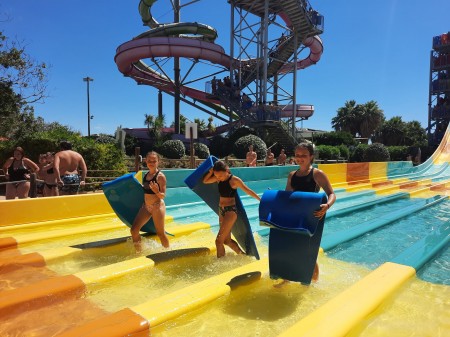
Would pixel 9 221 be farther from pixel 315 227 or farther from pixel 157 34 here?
pixel 157 34

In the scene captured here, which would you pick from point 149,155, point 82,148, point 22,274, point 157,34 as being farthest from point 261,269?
point 157,34

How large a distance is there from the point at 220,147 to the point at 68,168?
1665cm

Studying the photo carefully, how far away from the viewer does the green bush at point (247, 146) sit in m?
19.4

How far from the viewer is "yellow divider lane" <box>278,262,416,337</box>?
2.46 m

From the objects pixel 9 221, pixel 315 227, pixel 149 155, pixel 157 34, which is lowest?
pixel 9 221

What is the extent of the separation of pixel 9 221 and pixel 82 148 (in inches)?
259

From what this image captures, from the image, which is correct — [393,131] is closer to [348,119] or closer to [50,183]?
[348,119]

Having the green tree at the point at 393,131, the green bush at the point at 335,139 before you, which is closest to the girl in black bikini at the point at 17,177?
the green bush at the point at 335,139

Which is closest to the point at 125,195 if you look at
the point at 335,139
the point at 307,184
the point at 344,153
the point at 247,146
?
the point at 307,184

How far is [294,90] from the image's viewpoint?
947 inches

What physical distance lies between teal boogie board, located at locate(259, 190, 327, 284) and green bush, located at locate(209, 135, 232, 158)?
18.6m

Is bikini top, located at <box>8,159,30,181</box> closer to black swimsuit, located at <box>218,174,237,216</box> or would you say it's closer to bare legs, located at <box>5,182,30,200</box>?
bare legs, located at <box>5,182,30,200</box>

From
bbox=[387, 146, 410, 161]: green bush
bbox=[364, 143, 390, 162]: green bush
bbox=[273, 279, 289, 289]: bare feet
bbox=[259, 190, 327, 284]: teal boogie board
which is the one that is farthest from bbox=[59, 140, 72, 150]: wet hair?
bbox=[387, 146, 410, 161]: green bush

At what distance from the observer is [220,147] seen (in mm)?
23125
